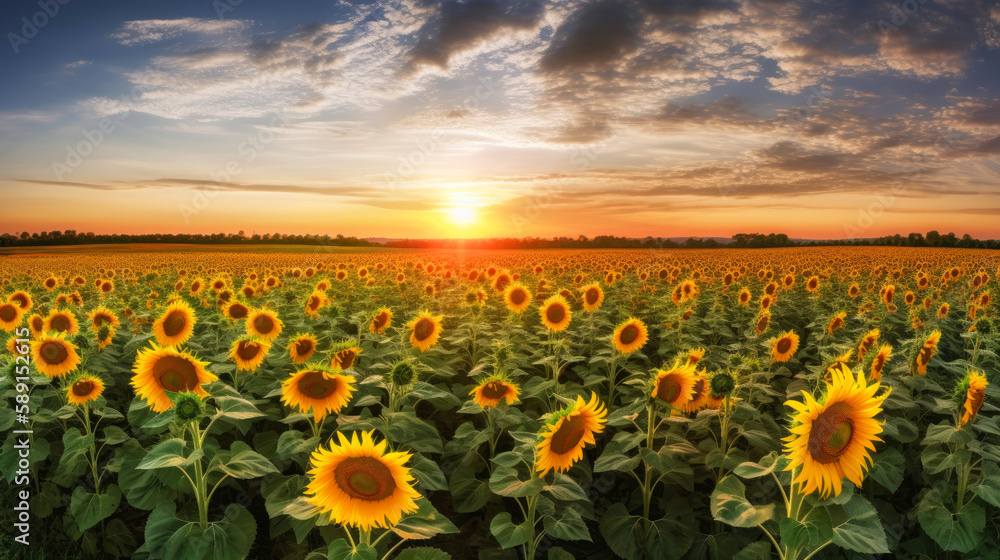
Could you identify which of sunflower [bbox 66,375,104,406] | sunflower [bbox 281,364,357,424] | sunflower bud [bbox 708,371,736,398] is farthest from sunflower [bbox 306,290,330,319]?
sunflower bud [bbox 708,371,736,398]

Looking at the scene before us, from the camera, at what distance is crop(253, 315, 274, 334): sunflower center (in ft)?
21.1

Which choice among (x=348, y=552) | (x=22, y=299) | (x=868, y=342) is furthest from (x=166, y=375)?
(x=22, y=299)

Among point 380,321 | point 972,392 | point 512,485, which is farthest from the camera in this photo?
point 380,321

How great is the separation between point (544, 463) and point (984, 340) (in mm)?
5682

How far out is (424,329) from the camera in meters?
6.30

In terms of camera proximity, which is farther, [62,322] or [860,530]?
[62,322]

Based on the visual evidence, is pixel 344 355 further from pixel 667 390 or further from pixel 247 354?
pixel 667 390

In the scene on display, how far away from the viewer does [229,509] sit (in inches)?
149

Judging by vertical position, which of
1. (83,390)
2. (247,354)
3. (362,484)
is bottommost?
(83,390)

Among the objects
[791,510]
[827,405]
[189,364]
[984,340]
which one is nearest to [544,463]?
[791,510]

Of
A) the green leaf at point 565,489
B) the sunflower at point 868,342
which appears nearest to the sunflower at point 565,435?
the green leaf at point 565,489

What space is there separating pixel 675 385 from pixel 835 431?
1666 mm

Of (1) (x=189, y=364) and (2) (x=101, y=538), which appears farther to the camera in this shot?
(2) (x=101, y=538)

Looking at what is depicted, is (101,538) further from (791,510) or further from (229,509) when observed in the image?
(791,510)
